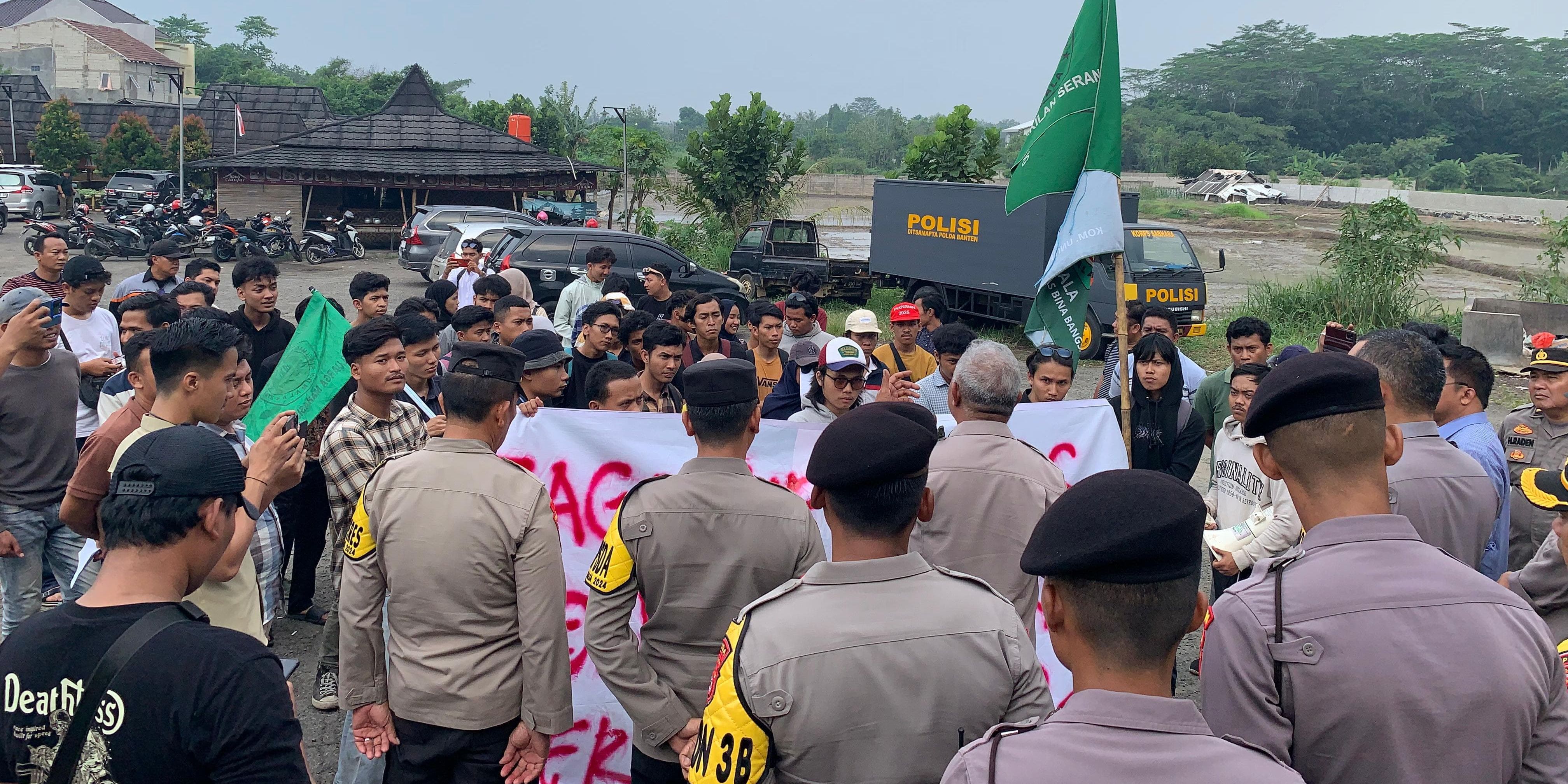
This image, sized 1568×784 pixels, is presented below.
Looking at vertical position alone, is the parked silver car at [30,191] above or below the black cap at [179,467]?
above

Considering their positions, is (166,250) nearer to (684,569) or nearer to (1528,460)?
(684,569)

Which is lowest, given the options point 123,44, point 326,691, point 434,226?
point 326,691

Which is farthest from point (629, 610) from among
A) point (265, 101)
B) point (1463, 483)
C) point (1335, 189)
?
point (1335, 189)

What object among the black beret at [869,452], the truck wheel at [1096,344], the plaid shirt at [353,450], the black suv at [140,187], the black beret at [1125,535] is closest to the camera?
the black beret at [1125,535]

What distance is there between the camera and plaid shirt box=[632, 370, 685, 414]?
17.1 ft

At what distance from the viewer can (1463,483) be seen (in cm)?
293

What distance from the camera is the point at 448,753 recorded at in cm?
293

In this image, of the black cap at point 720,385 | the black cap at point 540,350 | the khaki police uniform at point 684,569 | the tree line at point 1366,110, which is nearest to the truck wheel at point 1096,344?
the black cap at point 540,350

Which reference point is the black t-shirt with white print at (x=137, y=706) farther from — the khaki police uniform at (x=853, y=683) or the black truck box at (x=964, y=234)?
the black truck box at (x=964, y=234)

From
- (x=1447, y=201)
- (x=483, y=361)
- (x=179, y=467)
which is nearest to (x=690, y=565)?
(x=483, y=361)

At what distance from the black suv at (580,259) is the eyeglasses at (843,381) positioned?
1100cm

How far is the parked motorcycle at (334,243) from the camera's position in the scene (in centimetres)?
2292

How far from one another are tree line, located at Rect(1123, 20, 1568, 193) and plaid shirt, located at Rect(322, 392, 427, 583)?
62304mm

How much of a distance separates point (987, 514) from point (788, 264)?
54.1 feet
